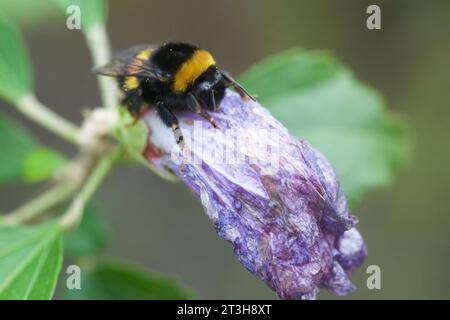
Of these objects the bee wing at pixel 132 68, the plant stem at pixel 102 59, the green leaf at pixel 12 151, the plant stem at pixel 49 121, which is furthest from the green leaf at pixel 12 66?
the bee wing at pixel 132 68

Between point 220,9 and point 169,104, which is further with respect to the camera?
point 220,9

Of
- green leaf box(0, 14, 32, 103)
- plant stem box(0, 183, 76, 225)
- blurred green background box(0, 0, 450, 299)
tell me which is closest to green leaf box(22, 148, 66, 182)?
plant stem box(0, 183, 76, 225)

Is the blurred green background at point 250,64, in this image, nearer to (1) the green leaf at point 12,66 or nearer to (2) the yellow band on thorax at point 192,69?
(1) the green leaf at point 12,66

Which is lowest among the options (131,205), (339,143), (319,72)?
(339,143)

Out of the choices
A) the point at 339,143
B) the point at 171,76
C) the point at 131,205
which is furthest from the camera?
the point at 131,205

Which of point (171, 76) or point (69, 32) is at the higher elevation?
point (69, 32)
